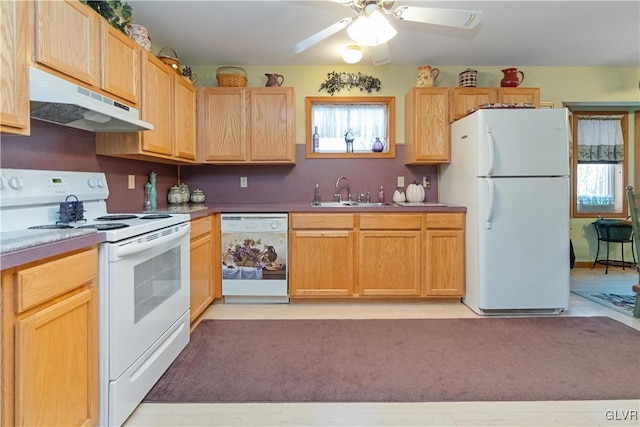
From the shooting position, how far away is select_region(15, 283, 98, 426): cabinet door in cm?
115

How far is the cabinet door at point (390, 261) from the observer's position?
3.31 m

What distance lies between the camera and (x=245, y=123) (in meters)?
3.60

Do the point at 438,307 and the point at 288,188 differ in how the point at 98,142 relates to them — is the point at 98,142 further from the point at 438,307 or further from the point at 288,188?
the point at 438,307

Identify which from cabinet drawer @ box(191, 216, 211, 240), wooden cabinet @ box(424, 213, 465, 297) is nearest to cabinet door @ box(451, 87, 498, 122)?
wooden cabinet @ box(424, 213, 465, 297)

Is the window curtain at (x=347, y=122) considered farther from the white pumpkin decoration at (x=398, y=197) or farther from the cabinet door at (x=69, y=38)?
the cabinet door at (x=69, y=38)

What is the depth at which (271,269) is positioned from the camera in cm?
332

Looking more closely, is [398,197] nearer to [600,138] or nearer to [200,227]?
[200,227]

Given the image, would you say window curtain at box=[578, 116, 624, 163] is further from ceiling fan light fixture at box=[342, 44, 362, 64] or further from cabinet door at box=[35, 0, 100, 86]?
cabinet door at box=[35, 0, 100, 86]

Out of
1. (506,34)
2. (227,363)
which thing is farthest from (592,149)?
(227,363)

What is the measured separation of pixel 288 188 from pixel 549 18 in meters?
2.77

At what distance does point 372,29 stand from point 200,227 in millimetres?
1927

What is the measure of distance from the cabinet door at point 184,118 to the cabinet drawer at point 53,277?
1765 mm

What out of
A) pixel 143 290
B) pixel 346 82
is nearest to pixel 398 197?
pixel 346 82

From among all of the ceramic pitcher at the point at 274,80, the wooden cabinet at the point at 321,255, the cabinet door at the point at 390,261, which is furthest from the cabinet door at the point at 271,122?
the cabinet door at the point at 390,261
